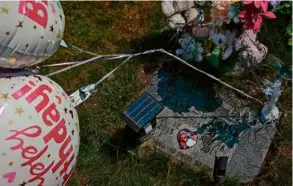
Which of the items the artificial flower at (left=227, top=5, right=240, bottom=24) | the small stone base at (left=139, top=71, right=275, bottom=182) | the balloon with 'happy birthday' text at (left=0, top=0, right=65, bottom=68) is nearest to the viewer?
the balloon with 'happy birthday' text at (left=0, top=0, right=65, bottom=68)

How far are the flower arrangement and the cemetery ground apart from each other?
248mm

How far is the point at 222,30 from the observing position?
171 inches

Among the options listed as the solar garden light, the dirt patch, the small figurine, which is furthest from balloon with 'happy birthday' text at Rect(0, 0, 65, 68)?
the dirt patch

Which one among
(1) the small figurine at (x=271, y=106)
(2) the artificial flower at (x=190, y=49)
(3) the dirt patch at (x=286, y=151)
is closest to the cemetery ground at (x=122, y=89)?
(3) the dirt patch at (x=286, y=151)

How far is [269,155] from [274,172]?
0.15m

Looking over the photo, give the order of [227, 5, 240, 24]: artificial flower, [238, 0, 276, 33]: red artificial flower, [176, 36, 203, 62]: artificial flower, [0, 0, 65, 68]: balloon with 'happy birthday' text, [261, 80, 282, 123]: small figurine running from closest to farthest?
[0, 0, 65, 68]: balloon with 'happy birthday' text → [238, 0, 276, 33]: red artificial flower → [227, 5, 240, 24]: artificial flower → [261, 80, 282, 123]: small figurine → [176, 36, 203, 62]: artificial flower

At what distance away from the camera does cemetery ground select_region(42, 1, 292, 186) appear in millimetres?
4379

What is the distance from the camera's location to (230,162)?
14.5 ft

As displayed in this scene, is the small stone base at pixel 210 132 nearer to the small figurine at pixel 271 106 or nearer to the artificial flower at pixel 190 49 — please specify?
the small figurine at pixel 271 106

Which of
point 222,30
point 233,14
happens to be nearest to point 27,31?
point 233,14

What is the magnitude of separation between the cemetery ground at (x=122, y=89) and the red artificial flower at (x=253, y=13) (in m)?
0.58

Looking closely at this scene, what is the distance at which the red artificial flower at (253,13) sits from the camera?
Result: 402cm

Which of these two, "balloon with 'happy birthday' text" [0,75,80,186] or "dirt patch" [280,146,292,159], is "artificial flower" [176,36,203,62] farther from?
"balloon with 'happy birthday' text" [0,75,80,186]

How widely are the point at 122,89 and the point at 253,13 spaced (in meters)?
1.20
